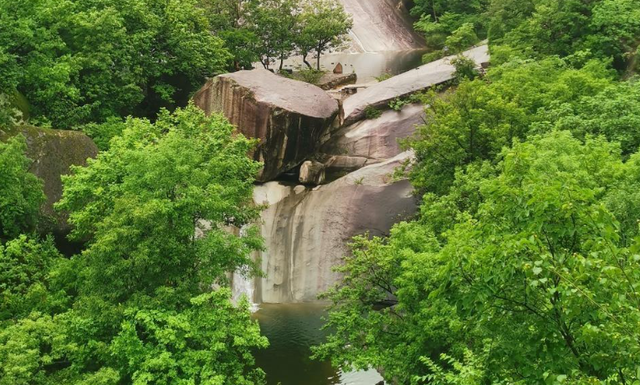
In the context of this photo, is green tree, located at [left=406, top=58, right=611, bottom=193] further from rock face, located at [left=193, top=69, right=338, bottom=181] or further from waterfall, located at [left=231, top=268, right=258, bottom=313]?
waterfall, located at [left=231, top=268, right=258, bottom=313]

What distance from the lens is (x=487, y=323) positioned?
6.36m

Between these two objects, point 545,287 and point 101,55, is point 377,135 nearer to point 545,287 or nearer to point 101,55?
point 101,55

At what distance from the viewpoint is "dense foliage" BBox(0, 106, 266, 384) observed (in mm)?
12516

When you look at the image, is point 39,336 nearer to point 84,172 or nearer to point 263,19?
point 84,172

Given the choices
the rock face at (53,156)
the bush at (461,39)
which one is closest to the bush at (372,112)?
the bush at (461,39)

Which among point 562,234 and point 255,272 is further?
point 255,272

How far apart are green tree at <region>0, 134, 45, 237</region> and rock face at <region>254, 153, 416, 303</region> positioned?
1056 centimetres

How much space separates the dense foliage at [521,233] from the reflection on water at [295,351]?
1.21 m

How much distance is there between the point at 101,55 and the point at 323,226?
12777mm

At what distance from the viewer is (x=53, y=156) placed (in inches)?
749

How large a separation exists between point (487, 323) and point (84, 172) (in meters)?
13.8

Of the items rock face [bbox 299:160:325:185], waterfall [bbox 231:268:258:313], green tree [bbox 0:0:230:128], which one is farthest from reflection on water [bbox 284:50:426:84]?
waterfall [bbox 231:268:258:313]

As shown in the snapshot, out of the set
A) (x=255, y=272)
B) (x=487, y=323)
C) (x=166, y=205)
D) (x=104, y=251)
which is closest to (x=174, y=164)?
(x=166, y=205)

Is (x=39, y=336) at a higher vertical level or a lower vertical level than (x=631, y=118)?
lower
